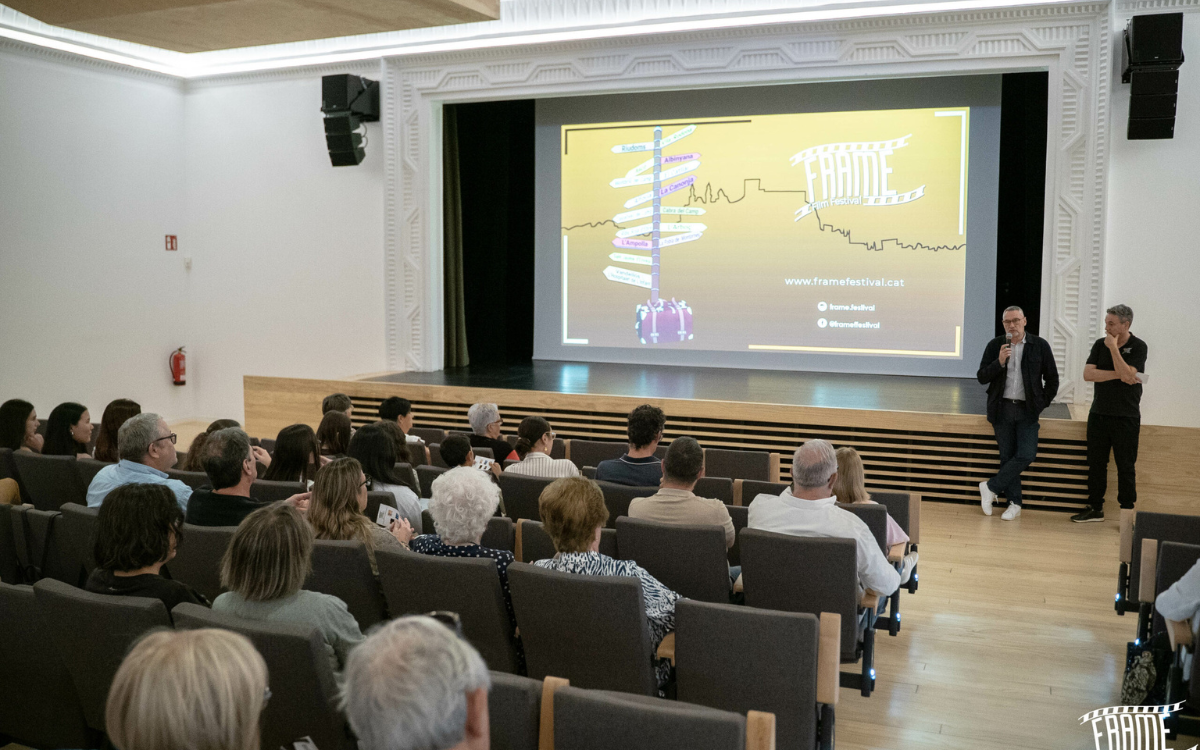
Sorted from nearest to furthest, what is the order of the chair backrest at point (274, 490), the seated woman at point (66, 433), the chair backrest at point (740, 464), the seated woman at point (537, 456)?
the chair backrest at point (274, 490) → the seated woman at point (537, 456) → the seated woman at point (66, 433) → the chair backrest at point (740, 464)

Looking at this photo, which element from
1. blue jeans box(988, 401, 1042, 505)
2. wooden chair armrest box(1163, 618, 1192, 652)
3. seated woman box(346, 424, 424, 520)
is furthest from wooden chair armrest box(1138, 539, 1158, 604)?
blue jeans box(988, 401, 1042, 505)

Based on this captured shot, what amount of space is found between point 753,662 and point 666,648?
13.9 inches

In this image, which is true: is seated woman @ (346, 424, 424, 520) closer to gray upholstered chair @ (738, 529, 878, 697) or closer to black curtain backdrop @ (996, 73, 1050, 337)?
gray upholstered chair @ (738, 529, 878, 697)

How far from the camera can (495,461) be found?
16.3ft

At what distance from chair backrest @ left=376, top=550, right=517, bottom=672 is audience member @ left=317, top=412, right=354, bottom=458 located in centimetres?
190

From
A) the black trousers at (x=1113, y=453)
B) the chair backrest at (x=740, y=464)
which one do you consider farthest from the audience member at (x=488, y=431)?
the black trousers at (x=1113, y=453)

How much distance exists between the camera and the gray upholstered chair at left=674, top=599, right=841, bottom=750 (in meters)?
2.30

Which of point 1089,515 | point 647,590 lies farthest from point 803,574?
point 1089,515

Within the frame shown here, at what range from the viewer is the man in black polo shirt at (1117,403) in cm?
593

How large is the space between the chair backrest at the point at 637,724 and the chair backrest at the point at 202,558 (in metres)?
1.67

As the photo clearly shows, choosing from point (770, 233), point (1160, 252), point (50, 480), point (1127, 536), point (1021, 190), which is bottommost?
point (1127, 536)

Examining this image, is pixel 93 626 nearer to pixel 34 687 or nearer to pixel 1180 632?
pixel 34 687

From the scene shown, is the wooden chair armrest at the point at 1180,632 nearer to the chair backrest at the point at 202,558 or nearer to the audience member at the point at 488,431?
the chair backrest at the point at 202,558

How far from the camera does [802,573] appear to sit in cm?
302
